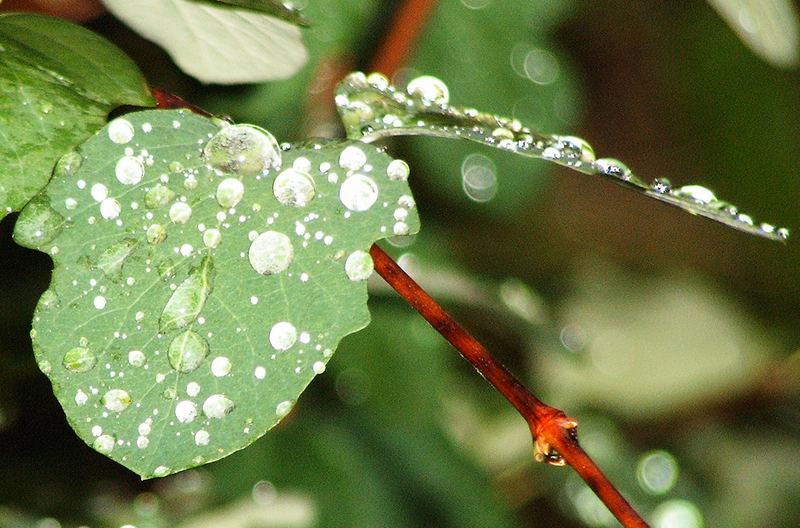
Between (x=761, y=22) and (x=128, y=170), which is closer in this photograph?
(x=128, y=170)

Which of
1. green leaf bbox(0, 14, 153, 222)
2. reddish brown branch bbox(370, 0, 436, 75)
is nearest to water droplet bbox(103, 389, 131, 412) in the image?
green leaf bbox(0, 14, 153, 222)

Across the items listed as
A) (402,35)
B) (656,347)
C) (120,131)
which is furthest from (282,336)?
(656,347)

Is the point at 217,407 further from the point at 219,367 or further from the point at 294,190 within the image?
the point at 294,190

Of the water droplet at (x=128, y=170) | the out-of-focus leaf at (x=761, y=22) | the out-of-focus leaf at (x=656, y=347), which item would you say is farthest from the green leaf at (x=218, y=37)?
the out-of-focus leaf at (x=656, y=347)

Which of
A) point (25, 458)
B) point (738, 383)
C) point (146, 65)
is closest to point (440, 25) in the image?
point (146, 65)

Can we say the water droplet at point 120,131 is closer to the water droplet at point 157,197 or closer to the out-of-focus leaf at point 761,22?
the water droplet at point 157,197

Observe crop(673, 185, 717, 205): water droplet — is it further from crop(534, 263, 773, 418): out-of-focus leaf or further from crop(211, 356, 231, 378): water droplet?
crop(534, 263, 773, 418): out-of-focus leaf

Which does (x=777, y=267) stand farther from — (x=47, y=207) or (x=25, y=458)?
(x=47, y=207)
